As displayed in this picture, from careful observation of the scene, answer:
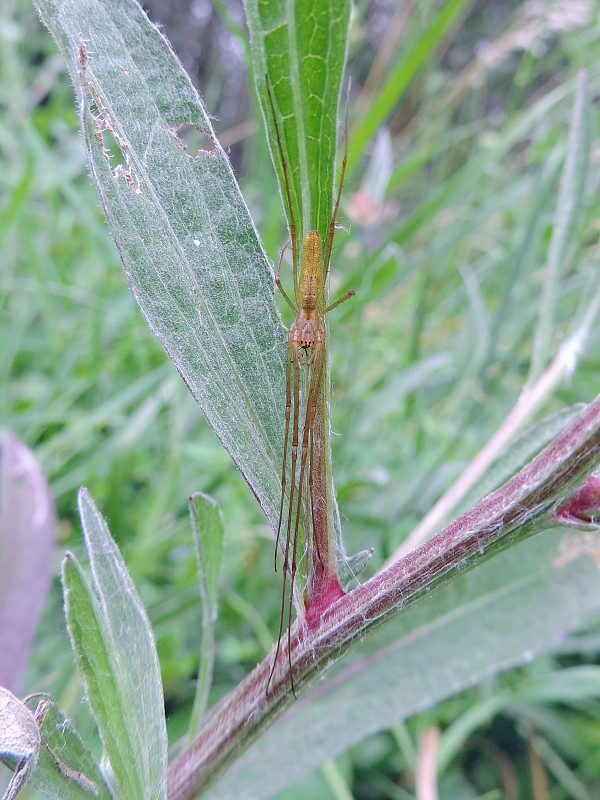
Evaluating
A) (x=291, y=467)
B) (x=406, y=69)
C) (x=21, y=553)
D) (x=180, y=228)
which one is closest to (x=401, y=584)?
(x=291, y=467)

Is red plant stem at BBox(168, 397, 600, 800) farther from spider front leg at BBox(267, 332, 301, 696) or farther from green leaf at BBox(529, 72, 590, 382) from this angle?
green leaf at BBox(529, 72, 590, 382)

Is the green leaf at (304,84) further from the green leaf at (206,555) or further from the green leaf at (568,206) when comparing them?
the green leaf at (568,206)

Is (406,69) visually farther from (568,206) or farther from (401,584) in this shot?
(401,584)

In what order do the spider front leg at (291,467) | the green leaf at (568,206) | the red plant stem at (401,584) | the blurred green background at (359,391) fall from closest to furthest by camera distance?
1. the red plant stem at (401,584)
2. the spider front leg at (291,467)
3. the green leaf at (568,206)
4. the blurred green background at (359,391)

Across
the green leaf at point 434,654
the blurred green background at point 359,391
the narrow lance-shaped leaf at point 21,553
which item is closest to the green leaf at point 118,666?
the green leaf at point 434,654

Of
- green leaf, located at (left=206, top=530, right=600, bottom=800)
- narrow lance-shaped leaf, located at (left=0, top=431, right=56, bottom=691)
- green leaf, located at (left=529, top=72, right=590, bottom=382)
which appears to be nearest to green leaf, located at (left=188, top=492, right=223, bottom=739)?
→ green leaf, located at (left=206, top=530, right=600, bottom=800)

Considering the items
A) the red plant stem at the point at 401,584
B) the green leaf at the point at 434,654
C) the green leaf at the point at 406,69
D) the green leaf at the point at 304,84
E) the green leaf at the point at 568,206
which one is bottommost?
the green leaf at the point at 434,654

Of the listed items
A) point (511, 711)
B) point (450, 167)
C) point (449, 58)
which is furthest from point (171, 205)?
point (449, 58)
